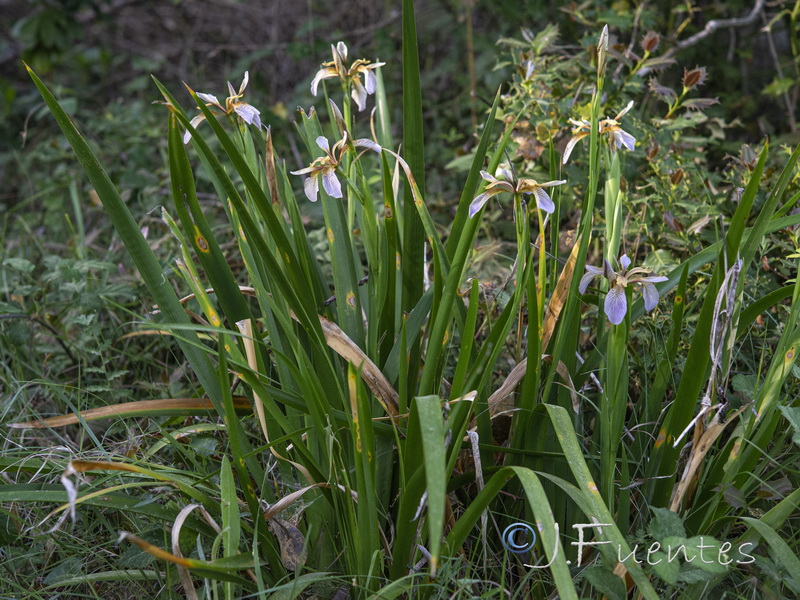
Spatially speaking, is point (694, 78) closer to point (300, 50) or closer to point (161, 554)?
Answer: point (161, 554)

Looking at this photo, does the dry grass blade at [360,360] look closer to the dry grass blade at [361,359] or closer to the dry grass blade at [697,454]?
the dry grass blade at [361,359]

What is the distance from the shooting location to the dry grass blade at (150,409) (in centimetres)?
124

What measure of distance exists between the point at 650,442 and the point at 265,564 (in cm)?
71

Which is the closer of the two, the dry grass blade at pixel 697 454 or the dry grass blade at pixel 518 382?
the dry grass blade at pixel 697 454

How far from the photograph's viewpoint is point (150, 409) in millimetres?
1244

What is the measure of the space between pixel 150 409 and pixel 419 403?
0.58 m

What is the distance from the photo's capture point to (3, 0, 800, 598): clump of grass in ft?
3.37

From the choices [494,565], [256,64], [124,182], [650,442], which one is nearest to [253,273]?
[494,565]

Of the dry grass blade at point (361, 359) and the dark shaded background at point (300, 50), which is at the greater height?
the dark shaded background at point (300, 50)

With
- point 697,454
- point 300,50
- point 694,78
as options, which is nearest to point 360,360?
point 697,454

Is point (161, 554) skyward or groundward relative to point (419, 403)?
groundward

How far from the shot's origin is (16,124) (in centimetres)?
402

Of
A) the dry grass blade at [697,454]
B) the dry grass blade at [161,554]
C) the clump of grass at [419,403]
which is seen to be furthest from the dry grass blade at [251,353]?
the dry grass blade at [697,454]

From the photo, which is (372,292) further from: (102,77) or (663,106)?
(102,77)
